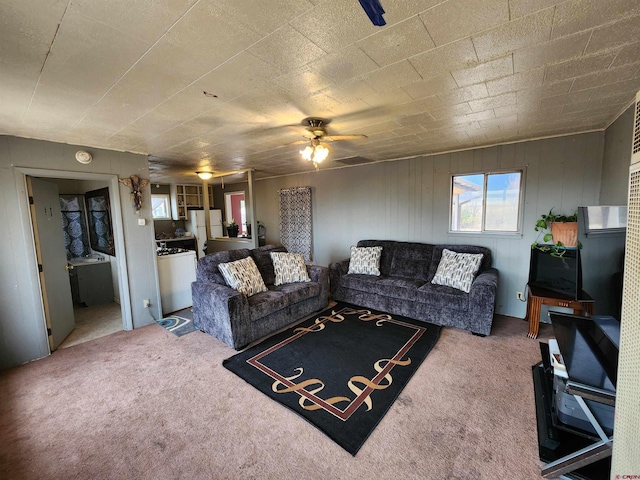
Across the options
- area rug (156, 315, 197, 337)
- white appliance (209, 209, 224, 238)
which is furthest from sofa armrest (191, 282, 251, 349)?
white appliance (209, 209, 224, 238)

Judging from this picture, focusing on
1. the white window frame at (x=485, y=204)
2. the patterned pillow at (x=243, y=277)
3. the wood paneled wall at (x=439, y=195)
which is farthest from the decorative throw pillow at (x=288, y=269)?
the white window frame at (x=485, y=204)

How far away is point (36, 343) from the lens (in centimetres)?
294

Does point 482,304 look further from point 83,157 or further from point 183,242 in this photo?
point 183,242

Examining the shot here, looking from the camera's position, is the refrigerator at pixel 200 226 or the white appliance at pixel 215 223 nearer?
the white appliance at pixel 215 223

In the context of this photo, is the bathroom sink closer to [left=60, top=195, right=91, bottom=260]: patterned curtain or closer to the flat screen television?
[left=60, top=195, right=91, bottom=260]: patterned curtain

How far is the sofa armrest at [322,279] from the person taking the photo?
393 cm

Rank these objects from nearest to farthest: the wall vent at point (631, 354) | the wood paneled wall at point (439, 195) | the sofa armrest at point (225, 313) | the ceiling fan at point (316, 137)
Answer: the wall vent at point (631, 354) < the ceiling fan at point (316, 137) < the sofa armrest at point (225, 313) < the wood paneled wall at point (439, 195)

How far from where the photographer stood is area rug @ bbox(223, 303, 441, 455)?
6.50ft

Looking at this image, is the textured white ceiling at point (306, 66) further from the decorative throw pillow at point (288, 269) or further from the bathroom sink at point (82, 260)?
the bathroom sink at point (82, 260)

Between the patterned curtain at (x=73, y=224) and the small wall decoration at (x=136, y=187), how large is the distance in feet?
7.33

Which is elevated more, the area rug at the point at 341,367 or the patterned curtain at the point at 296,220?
the patterned curtain at the point at 296,220

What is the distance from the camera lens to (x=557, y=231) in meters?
3.09

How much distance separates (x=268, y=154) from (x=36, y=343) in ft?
11.7

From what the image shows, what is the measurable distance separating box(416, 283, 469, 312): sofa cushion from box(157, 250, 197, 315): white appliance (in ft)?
11.8
